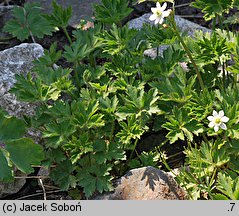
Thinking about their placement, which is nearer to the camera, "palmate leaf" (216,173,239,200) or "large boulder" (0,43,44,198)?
"palmate leaf" (216,173,239,200)

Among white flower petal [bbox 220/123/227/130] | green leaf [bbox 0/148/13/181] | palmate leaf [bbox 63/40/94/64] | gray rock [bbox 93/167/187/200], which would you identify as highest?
palmate leaf [bbox 63/40/94/64]

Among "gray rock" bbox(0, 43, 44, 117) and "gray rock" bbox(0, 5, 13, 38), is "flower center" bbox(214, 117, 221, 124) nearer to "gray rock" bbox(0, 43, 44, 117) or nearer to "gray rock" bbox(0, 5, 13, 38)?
"gray rock" bbox(0, 43, 44, 117)

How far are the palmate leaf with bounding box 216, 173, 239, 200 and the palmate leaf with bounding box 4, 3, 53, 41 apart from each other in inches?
67.0

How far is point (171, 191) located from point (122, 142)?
378mm

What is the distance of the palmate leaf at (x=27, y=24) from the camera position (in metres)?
4.11

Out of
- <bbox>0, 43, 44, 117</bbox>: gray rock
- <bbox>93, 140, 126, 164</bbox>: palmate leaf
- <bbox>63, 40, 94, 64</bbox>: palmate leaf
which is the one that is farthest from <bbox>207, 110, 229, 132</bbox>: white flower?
<bbox>0, 43, 44, 117</bbox>: gray rock

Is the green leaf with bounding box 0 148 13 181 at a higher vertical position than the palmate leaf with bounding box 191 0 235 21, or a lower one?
lower

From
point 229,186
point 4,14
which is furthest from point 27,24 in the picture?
point 229,186

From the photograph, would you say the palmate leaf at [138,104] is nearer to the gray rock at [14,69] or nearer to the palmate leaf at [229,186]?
the palmate leaf at [229,186]

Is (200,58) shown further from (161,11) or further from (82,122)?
(82,122)

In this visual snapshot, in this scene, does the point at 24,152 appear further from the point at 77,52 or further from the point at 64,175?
the point at 77,52

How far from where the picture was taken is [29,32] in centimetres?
414

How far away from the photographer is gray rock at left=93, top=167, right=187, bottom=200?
3197 millimetres

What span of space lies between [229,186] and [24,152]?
1094 millimetres
